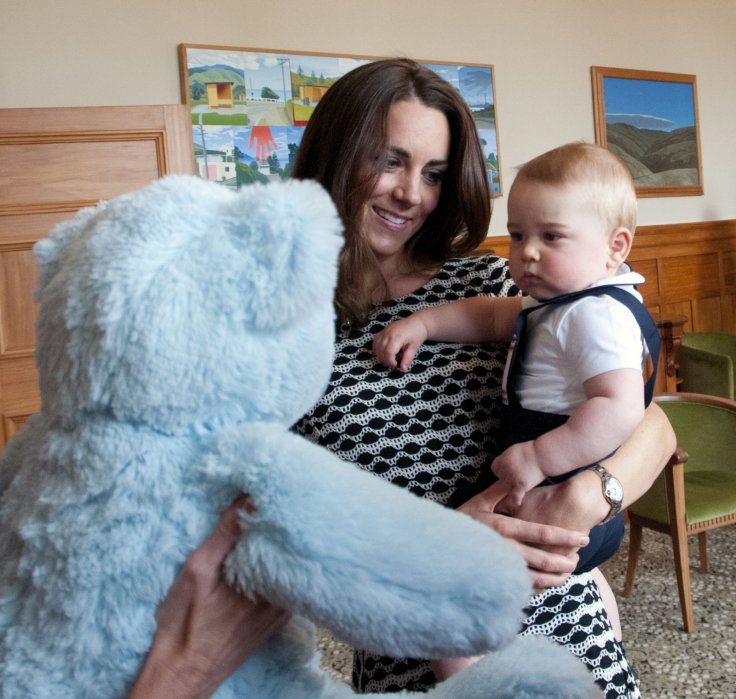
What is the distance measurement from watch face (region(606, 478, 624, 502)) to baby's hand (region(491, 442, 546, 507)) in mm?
108

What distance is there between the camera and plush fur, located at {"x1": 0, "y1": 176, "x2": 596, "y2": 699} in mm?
601

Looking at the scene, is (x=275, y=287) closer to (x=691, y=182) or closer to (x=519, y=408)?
(x=519, y=408)

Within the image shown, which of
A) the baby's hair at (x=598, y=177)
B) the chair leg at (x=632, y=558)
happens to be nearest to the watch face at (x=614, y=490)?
the baby's hair at (x=598, y=177)

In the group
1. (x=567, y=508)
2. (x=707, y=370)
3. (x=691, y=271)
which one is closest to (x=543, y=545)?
(x=567, y=508)

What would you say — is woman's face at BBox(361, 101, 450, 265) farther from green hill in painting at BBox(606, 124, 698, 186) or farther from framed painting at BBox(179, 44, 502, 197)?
green hill in painting at BBox(606, 124, 698, 186)

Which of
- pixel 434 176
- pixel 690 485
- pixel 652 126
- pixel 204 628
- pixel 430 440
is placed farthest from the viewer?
pixel 652 126

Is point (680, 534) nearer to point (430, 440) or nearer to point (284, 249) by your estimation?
point (430, 440)

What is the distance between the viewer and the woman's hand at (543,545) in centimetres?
108

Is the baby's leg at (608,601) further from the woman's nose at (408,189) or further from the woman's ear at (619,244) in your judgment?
the woman's nose at (408,189)

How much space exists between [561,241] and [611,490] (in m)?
0.44

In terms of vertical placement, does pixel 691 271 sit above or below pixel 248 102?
below

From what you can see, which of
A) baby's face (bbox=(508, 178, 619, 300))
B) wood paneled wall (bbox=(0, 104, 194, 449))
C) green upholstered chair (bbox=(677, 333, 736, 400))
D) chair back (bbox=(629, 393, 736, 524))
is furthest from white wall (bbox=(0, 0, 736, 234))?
baby's face (bbox=(508, 178, 619, 300))

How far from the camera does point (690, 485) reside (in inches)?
148

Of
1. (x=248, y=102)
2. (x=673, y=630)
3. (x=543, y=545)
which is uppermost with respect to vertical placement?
(x=248, y=102)
